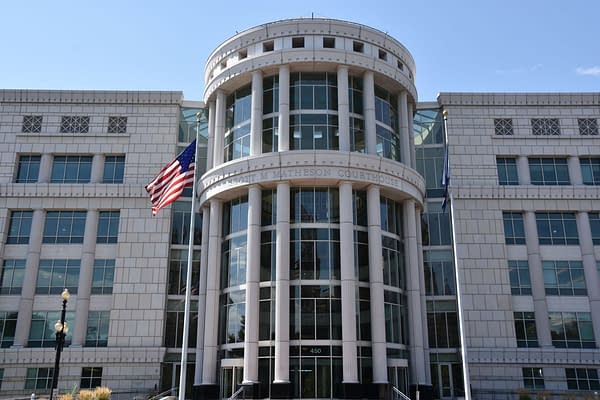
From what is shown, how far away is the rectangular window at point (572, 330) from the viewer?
39281mm

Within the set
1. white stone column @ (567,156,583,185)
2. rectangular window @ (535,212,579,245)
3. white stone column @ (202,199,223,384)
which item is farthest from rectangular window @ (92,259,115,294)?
white stone column @ (567,156,583,185)

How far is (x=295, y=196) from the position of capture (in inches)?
1414

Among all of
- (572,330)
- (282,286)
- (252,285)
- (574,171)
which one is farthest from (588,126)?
→ (252,285)

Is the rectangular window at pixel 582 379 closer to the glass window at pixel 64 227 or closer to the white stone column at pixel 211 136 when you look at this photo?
the white stone column at pixel 211 136

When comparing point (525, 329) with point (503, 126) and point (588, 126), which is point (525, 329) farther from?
point (588, 126)

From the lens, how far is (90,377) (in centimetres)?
3775

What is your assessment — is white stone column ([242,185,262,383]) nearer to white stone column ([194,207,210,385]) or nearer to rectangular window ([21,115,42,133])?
white stone column ([194,207,210,385])

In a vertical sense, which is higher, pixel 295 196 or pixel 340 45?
pixel 340 45

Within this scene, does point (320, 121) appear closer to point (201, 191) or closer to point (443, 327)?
point (201, 191)

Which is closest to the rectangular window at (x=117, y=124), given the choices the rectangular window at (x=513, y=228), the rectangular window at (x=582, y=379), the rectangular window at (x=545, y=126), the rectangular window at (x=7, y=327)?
the rectangular window at (x=7, y=327)

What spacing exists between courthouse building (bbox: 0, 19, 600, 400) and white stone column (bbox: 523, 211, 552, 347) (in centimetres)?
14

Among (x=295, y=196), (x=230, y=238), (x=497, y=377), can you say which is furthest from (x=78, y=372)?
(x=497, y=377)

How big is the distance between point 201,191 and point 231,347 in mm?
11231

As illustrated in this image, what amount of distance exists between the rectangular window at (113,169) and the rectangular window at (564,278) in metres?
33.0
